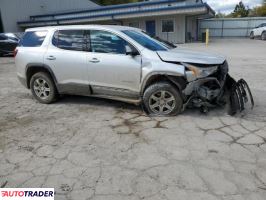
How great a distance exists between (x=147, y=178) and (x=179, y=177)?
1.27 ft

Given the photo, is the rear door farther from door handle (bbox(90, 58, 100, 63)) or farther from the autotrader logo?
the autotrader logo

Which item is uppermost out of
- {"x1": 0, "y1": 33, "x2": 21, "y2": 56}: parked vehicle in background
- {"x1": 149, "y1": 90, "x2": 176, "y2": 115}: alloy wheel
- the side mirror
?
{"x1": 0, "y1": 33, "x2": 21, "y2": 56}: parked vehicle in background

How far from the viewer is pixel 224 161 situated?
3459 millimetres

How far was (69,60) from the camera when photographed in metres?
5.54

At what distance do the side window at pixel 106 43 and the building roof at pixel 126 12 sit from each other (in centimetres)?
1745

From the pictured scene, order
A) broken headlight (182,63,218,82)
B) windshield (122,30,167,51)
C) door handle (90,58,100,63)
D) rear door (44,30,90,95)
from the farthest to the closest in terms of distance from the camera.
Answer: rear door (44,30,90,95) → door handle (90,58,100,63) → windshield (122,30,167,51) → broken headlight (182,63,218,82)

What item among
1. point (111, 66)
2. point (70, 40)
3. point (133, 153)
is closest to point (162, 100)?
point (111, 66)

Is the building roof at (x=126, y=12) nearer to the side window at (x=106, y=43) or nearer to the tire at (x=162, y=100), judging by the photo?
the side window at (x=106, y=43)

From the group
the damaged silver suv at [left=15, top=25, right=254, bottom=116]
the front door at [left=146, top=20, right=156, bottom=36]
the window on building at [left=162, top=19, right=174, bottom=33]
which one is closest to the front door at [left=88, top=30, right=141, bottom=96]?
the damaged silver suv at [left=15, top=25, right=254, bottom=116]

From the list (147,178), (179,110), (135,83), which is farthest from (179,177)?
(135,83)

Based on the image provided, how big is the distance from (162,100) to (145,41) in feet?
4.14

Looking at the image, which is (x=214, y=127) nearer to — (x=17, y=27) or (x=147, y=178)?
(x=147, y=178)

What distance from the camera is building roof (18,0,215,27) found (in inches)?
847

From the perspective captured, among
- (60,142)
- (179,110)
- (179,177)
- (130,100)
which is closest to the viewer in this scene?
(179,177)
